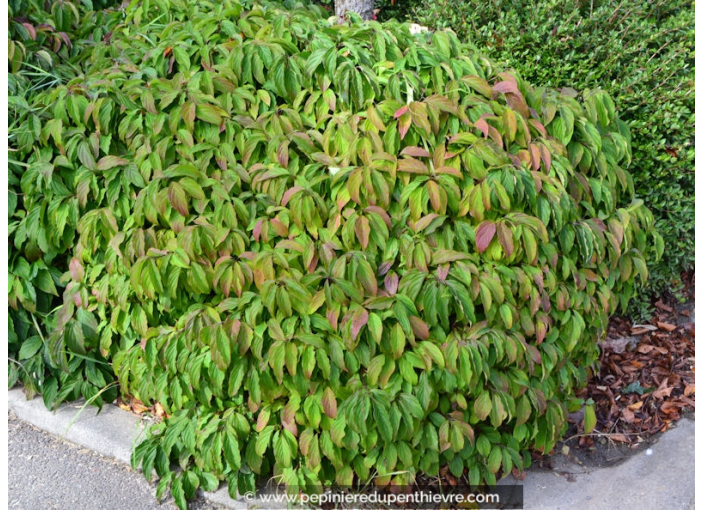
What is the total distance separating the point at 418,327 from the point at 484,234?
1.34 ft

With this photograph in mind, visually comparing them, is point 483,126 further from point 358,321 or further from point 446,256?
point 358,321

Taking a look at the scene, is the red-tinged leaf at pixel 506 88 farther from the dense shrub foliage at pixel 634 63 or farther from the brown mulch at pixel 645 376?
the brown mulch at pixel 645 376

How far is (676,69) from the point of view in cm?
360

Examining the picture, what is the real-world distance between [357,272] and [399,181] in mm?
406

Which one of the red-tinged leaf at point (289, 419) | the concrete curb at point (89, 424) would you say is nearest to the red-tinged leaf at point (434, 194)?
the red-tinged leaf at point (289, 419)

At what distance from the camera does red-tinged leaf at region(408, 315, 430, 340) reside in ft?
8.27

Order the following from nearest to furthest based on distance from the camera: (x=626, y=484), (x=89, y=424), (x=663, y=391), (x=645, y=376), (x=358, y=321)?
(x=358, y=321) < (x=626, y=484) < (x=89, y=424) < (x=663, y=391) < (x=645, y=376)

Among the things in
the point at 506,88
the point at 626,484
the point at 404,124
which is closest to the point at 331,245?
the point at 404,124

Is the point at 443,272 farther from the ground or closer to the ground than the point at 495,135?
closer to the ground

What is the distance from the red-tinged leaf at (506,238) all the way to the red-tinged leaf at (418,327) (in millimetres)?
395

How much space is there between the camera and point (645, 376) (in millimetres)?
3715

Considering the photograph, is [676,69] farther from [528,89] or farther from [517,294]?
[517,294]

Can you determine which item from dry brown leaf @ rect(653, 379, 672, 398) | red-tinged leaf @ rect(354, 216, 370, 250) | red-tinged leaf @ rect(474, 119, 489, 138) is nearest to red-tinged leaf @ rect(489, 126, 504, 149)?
red-tinged leaf @ rect(474, 119, 489, 138)
